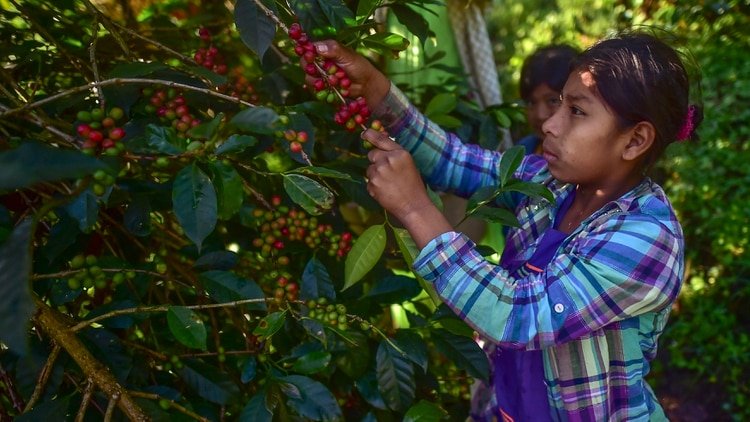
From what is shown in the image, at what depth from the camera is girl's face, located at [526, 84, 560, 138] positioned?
2.45 m

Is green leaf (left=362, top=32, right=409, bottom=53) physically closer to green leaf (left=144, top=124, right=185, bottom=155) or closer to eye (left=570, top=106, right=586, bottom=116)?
eye (left=570, top=106, right=586, bottom=116)

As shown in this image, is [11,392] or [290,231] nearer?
[11,392]

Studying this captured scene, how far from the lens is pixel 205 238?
1.28 meters

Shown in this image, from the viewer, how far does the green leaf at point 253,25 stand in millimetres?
1089

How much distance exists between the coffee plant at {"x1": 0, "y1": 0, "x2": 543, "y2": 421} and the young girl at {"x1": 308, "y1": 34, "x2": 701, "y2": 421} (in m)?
0.09

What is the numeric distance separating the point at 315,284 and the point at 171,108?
0.40m

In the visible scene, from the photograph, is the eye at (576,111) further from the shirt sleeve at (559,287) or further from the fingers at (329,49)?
the fingers at (329,49)

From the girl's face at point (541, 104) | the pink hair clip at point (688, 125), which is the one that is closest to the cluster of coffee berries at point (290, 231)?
the pink hair clip at point (688, 125)

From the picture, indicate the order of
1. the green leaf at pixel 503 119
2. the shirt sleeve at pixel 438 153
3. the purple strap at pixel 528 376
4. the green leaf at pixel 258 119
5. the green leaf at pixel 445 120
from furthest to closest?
the green leaf at pixel 503 119, the green leaf at pixel 445 120, the shirt sleeve at pixel 438 153, the purple strap at pixel 528 376, the green leaf at pixel 258 119

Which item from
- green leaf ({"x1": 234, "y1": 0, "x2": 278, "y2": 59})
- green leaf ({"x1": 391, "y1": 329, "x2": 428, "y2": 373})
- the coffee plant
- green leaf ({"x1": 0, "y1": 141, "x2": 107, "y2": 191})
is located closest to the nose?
the coffee plant

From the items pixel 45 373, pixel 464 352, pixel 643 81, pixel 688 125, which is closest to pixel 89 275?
pixel 45 373

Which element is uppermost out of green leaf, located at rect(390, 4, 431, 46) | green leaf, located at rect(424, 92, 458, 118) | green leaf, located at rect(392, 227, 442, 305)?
green leaf, located at rect(390, 4, 431, 46)

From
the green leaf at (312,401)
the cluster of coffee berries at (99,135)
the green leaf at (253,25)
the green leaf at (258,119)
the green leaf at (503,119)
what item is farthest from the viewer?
the green leaf at (503,119)

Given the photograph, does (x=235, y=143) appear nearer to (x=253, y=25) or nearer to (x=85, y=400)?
(x=253, y=25)
